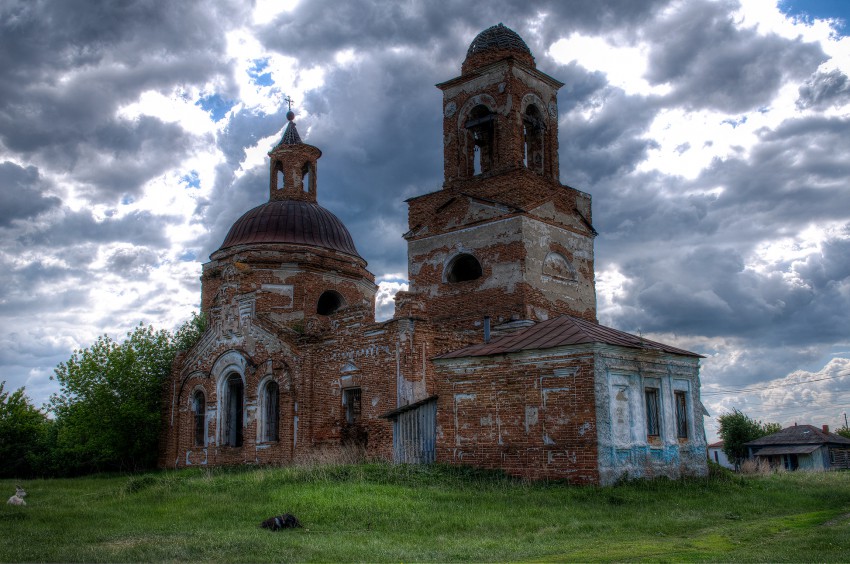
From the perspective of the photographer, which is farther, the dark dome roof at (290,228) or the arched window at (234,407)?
the dark dome roof at (290,228)

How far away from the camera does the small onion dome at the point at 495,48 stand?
23.8 meters

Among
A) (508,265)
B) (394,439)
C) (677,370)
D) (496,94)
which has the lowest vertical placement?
(394,439)

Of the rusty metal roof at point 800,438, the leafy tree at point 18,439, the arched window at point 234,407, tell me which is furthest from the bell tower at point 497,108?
the rusty metal roof at point 800,438

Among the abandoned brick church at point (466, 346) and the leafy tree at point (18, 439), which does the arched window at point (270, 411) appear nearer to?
the abandoned brick church at point (466, 346)

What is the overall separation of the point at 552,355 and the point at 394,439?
4884 millimetres

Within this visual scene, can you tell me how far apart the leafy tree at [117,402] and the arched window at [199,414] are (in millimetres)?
1505

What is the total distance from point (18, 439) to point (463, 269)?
19.7m

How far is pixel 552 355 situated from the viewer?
53.2 feet

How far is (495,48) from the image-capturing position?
942 inches

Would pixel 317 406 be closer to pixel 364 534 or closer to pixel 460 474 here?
pixel 460 474

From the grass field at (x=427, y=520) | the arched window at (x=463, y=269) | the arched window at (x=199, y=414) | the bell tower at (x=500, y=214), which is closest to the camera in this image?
the grass field at (x=427, y=520)

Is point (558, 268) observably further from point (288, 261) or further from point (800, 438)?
point (800, 438)

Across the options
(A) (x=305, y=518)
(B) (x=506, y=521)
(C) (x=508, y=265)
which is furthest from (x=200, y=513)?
(C) (x=508, y=265)

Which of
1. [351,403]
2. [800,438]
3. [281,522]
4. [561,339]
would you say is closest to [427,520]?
[281,522]
